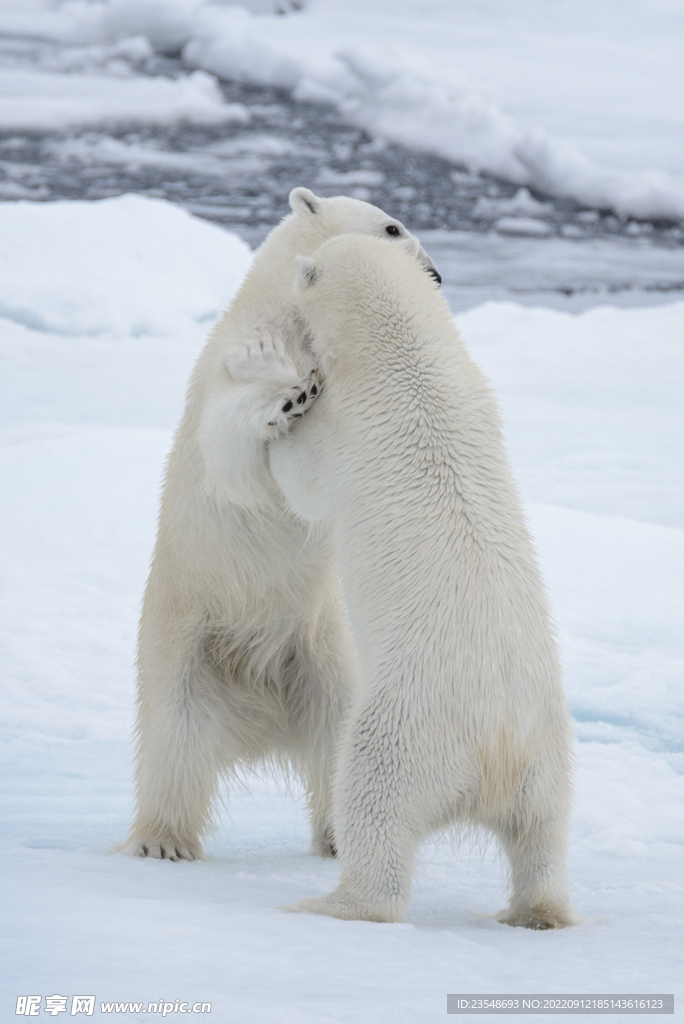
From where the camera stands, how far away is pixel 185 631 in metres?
2.78

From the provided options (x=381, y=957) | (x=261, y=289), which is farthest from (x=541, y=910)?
(x=261, y=289)

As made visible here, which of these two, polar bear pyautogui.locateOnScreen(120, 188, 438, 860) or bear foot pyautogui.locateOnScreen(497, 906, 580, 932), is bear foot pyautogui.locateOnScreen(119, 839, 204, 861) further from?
bear foot pyautogui.locateOnScreen(497, 906, 580, 932)

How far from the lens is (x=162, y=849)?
272 cm

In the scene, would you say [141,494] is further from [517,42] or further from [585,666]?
[517,42]

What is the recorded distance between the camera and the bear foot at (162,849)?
2707 mm

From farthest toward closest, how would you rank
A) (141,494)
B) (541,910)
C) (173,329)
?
1. (173,329)
2. (141,494)
3. (541,910)

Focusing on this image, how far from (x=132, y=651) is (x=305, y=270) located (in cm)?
241

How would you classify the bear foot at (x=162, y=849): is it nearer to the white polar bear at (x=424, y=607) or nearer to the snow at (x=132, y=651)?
the snow at (x=132, y=651)

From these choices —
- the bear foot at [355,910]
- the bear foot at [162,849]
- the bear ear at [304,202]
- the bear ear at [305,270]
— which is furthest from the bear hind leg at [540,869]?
the bear ear at [304,202]

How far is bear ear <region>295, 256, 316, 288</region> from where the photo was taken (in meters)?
2.53

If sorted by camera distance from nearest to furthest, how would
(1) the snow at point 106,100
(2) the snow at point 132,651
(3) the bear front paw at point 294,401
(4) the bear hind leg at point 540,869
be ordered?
(2) the snow at point 132,651
(4) the bear hind leg at point 540,869
(3) the bear front paw at point 294,401
(1) the snow at point 106,100

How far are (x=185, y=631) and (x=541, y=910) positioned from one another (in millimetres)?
1119

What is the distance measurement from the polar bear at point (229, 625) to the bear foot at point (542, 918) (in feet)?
2.65

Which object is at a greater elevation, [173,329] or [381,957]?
[381,957]
